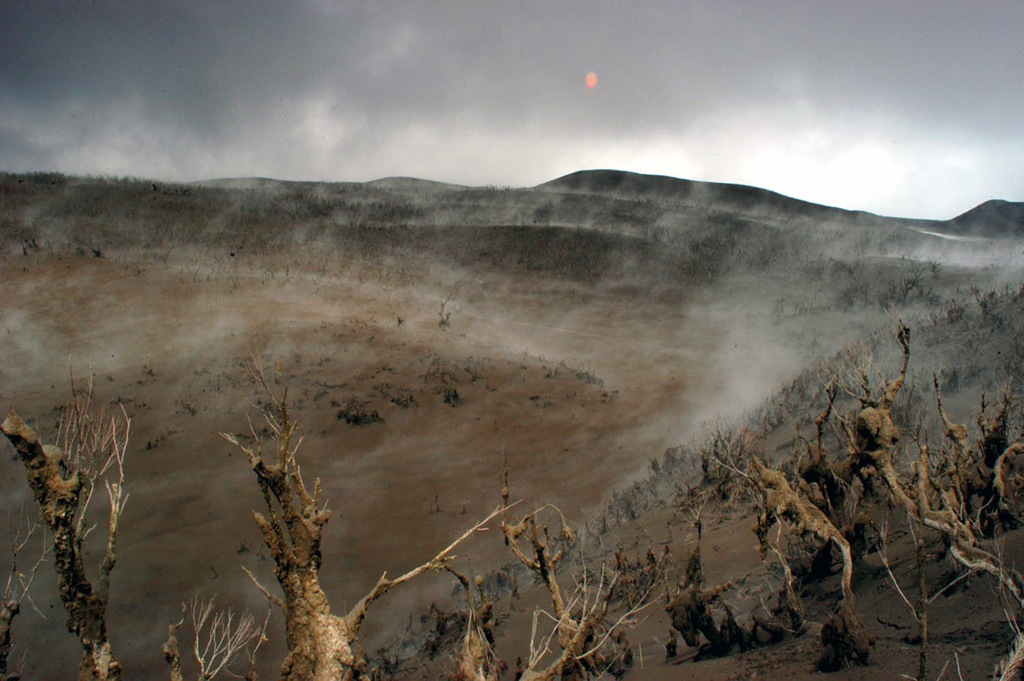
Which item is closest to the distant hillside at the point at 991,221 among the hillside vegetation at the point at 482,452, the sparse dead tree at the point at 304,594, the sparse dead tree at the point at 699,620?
the hillside vegetation at the point at 482,452

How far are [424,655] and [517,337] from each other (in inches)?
615

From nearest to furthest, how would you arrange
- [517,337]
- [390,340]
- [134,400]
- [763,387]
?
[134,400] < [763,387] < [390,340] < [517,337]

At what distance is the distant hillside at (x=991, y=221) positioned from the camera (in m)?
45.8

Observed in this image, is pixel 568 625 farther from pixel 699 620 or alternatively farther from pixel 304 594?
pixel 699 620

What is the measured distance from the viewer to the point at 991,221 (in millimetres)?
50375

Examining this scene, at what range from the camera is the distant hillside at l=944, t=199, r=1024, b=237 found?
45.8m

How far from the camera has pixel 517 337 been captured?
2178 cm

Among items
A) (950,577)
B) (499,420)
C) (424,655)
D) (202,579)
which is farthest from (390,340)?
(950,577)

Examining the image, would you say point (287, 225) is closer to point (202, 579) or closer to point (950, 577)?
point (202, 579)

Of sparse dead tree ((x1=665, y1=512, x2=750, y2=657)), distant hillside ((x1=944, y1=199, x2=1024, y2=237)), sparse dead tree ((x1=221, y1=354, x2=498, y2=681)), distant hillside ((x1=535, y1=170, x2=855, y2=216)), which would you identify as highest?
distant hillside ((x1=535, y1=170, x2=855, y2=216))

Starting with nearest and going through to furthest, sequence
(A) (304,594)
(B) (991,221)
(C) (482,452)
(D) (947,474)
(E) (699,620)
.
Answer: (A) (304,594) → (E) (699,620) → (D) (947,474) → (C) (482,452) → (B) (991,221)

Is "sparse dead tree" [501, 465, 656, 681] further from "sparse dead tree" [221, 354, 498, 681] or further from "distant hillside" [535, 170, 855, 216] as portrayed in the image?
"distant hillside" [535, 170, 855, 216]

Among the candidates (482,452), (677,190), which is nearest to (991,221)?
(677,190)

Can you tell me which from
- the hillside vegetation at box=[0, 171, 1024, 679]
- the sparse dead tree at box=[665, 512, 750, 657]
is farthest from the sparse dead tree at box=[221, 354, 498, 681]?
the sparse dead tree at box=[665, 512, 750, 657]
